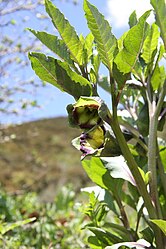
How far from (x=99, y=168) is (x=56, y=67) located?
10.8 inches

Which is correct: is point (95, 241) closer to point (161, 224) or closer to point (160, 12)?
point (161, 224)

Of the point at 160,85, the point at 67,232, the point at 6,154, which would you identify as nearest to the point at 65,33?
the point at 160,85

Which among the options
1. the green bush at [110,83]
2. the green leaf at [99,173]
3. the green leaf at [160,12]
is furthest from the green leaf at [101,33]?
the green leaf at [99,173]

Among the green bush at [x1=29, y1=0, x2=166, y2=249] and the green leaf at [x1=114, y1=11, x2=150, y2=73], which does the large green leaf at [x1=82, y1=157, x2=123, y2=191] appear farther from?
the green leaf at [x1=114, y1=11, x2=150, y2=73]

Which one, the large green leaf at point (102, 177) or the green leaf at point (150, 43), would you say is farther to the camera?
the large green leaf at point (102, 177)

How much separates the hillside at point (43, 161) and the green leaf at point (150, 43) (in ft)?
13.9

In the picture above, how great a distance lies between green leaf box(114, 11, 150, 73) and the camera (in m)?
0.68

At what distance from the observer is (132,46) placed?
700 mm

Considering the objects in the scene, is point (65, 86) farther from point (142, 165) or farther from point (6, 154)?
point (6, 154)

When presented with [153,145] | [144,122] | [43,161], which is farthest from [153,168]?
[43,161]

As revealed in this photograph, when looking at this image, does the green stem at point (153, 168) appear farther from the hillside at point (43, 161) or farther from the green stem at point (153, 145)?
the hillside at point (43, 161)

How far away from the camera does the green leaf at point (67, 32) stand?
0.68 meters

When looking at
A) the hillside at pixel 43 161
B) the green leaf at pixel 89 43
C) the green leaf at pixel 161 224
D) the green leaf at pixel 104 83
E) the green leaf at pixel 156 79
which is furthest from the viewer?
the hillside at pixel 43 161

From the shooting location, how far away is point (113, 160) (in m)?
0.83
